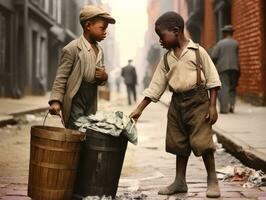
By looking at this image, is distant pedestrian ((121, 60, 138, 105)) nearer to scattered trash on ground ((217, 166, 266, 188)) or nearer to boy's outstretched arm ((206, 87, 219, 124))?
scattered trash on ground ((217, 166, 266, 188))

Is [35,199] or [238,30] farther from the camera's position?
[238,30]

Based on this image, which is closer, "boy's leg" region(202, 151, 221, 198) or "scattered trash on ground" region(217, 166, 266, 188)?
"boy's leg" region(202, 151, 221, 198)

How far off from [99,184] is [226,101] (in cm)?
811

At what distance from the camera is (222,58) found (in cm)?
1222

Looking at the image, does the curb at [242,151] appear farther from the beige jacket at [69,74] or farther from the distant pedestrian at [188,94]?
the beige jacket at [69,74]

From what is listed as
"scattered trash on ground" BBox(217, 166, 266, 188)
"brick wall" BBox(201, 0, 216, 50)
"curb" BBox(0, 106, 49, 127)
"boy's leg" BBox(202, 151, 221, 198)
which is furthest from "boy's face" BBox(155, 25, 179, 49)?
"brick wall" BBox(201, 0, 216, 50)

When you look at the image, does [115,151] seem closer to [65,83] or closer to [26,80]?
[65,83]

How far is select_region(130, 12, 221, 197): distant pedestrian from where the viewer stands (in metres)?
4.51

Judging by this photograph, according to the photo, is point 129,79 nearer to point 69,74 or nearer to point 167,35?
point 69,74

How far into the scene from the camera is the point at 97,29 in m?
4.75

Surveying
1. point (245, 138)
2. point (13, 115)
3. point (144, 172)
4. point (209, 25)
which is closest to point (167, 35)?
point (144, 172)

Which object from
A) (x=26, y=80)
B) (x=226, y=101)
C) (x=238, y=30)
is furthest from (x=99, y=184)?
(x=26, y=80)

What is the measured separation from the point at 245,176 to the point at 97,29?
7.02ft

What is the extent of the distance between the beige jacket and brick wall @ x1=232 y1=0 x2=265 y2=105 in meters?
9.96
